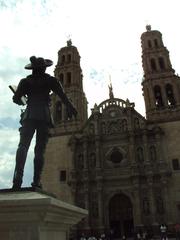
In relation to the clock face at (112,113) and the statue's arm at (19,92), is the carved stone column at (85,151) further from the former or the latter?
the statue's arm at (19,92)

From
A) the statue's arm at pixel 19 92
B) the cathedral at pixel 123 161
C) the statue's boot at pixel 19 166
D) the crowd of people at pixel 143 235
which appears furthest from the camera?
the cathedral at pixel 123 161

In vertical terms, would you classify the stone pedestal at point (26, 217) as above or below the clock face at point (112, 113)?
below

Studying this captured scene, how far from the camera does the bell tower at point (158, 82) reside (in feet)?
105

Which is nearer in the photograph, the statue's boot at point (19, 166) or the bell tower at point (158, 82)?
the statue's boot at point (19, 166)

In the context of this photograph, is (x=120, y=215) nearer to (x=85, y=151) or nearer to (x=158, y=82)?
(x=85, y=151)

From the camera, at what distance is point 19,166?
148 inches

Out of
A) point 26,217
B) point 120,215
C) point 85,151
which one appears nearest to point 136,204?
point 120,215

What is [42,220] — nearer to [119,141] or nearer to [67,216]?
[67,216]

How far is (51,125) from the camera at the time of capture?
413cm

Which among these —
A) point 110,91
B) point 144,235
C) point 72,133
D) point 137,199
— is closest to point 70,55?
point 110,91

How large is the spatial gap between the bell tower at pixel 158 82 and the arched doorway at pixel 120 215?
9.13 meters

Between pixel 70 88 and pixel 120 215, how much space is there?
15.9 meters

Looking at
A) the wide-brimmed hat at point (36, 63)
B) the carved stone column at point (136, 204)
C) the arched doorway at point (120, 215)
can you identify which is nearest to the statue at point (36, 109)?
the wide-brimmed hat at point (36, 63)

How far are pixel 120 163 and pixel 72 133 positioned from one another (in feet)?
20.7
